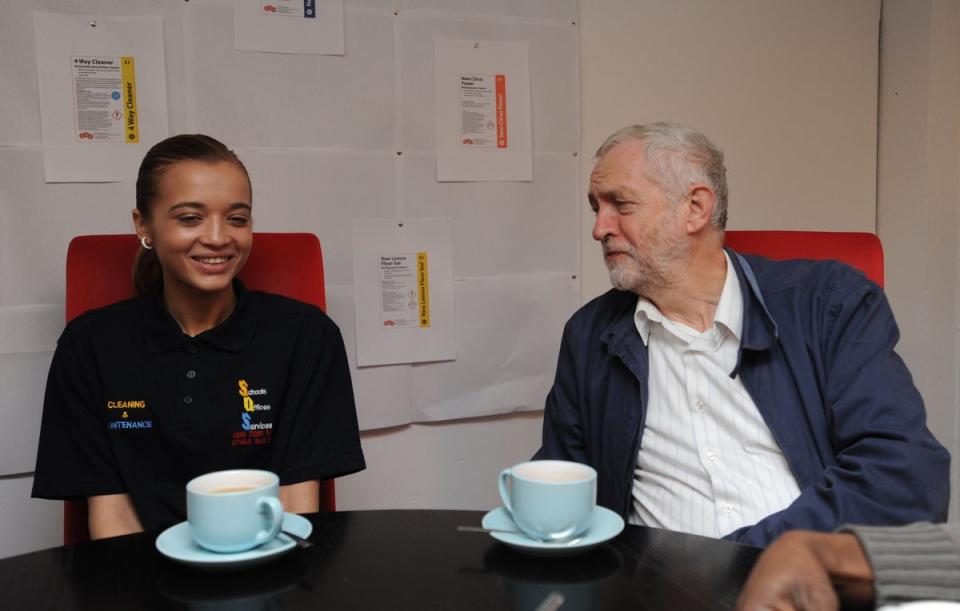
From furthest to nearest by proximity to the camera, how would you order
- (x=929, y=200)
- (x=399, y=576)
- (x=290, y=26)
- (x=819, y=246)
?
(x=929, y=200) < (x=290, y=26) < (x=819, y=246) < (x=399, y=576)

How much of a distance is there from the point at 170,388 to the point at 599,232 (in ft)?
2.62

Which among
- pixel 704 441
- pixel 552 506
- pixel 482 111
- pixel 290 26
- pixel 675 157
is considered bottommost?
pixel 704 441

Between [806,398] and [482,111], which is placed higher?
[482,111]

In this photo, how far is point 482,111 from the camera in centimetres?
213

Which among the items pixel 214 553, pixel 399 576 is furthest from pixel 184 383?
pixel 399 576

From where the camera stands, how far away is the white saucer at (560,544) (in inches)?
32.8

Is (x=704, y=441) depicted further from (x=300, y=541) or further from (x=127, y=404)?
(x=127, y=404)

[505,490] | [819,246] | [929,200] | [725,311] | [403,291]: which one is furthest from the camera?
[929,200]

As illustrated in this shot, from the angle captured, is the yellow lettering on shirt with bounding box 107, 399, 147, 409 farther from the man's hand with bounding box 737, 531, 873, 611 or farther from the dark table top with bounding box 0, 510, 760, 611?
the man's hand with bounding box 737, 531, 873, 611

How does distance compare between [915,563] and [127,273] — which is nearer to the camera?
[915,563]

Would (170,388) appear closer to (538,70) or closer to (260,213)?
(260,213)

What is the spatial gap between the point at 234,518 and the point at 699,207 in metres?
1.03

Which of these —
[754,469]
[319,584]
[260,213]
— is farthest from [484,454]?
[319,584]

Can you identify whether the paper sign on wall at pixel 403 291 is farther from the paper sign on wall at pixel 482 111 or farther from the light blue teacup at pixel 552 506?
the light blue teacup at pixel 552 506
